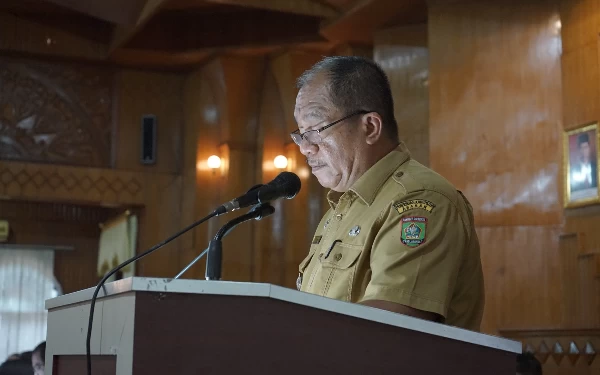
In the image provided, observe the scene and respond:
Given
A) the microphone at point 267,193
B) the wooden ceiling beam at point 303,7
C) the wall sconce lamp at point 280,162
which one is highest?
the wooden ceiling beam at point 303,7

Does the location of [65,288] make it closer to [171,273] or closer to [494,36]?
[171,273]

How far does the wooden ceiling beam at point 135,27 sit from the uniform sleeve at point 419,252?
6.50 metres

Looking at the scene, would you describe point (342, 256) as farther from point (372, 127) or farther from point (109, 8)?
point (109, 8)

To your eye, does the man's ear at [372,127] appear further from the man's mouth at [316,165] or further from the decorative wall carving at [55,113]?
the decorative wall carving at [55,113]

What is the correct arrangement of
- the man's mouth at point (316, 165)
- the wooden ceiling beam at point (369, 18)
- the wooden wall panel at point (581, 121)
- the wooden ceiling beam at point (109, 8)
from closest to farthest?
1. the man's mouth at point (316, 165)
2. the wooden wall panel at point (581, 121)
3. the wooden ceiling beam at point (369, 18)
4. the wooden ceiling beam at point (109, 8)

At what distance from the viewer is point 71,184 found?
30.0 feet

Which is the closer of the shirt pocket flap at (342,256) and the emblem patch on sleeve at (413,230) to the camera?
the emblem patch on sleeve at (413,230)

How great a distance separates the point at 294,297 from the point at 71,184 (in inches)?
324

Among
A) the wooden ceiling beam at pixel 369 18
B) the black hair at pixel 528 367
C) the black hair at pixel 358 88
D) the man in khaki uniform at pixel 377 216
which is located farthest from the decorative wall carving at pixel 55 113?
the black hair at pixel 358 88

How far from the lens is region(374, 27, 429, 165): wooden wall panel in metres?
7.30

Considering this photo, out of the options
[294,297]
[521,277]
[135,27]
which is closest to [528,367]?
[521,277]

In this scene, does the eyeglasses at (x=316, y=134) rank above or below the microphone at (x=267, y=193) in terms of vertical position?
above

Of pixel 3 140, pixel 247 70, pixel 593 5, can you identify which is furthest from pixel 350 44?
pixel 3 140

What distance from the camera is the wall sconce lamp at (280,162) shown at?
28.1ft
